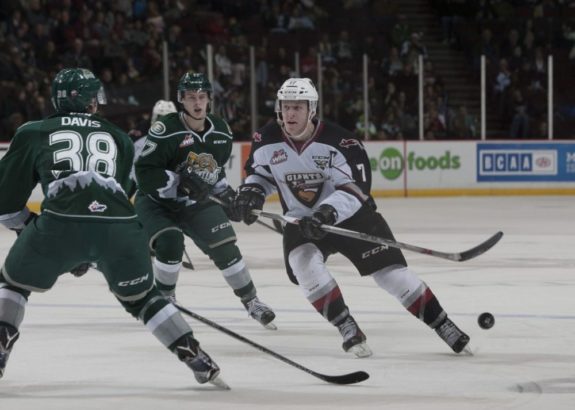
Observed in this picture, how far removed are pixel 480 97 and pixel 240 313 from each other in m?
10.6

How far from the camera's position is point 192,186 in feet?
19.8

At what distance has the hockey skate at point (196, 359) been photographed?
4.16 meters

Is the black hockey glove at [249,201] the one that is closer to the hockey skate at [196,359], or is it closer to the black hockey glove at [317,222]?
the black hockey glove at [317,222]

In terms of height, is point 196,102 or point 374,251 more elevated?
point 196,102

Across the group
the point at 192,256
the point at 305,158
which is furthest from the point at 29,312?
the point at 192,256

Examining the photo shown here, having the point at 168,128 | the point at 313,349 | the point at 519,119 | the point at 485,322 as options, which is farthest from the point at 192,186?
the point at 519,119

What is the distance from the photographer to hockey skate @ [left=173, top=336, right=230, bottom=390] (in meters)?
4.16

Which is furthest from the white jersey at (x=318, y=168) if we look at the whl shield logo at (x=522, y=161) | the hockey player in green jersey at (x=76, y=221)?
the whl shield logo at (x=522, y=161)

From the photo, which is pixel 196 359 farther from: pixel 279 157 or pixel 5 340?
pixel 279 157

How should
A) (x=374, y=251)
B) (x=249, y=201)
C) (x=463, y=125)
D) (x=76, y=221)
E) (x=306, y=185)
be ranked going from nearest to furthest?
(x=76, y=221) < (x=374, y=251) < (x=306, y=185) < (x=249, y=201) < (x=463, y=125)

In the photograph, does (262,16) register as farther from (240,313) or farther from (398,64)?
(240,313)

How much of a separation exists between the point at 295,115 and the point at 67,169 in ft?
4.73

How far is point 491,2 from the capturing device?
18.8 m

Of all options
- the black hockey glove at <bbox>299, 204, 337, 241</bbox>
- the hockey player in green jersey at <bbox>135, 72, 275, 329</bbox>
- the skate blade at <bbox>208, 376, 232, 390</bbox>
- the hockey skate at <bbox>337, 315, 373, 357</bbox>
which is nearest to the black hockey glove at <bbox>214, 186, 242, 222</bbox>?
the hockey player in green jersey at <bbox>135, 72, 275, 329</bbox>
